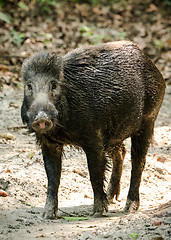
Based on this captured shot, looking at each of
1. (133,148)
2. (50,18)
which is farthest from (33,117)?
(50,18)

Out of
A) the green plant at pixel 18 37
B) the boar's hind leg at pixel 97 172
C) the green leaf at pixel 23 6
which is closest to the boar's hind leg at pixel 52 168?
the boar's hind leg at pixel 97 172

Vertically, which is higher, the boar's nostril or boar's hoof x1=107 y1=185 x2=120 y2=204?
the boar's nostril

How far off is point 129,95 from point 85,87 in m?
0.66

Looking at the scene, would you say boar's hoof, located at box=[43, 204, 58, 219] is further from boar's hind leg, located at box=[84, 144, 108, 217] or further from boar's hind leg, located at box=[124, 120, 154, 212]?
boar's hind leg, located at box=[124, 120, 154, 212]

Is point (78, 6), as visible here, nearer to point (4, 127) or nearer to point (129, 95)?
point (4, 127)

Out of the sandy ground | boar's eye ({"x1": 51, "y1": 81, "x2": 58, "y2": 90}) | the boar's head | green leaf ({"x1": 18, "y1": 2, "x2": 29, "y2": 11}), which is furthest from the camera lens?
green leaf ({"x1": 18, "y1": 2, "x2": 29, "y2": 11})

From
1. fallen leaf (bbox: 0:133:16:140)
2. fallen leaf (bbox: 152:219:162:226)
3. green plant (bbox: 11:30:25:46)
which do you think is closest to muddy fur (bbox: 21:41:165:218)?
fallen leaf (bbox: 152:219:162:226)

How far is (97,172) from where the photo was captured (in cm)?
552

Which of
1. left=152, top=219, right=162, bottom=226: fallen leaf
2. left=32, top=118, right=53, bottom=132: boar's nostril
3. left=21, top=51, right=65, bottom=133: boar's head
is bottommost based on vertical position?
left=152, top=219, right=162, bottom=226: fallen leaf

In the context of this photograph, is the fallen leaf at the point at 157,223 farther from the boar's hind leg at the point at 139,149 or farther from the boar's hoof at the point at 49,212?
the boar's hind leg at the point at 139,149

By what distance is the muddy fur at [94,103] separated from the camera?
5.20 m

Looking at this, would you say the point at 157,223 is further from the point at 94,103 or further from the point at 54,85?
the point at 54,85

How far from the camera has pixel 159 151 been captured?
27.9ft

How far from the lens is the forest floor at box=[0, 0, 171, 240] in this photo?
14.4ft
